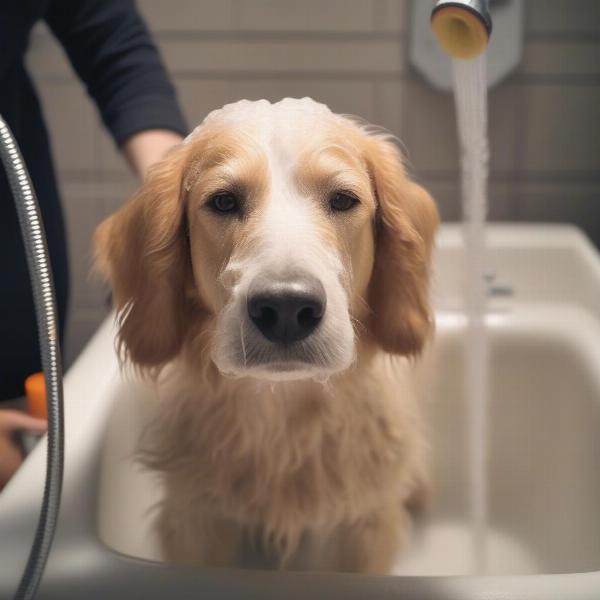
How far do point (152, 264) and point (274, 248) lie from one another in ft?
0.60

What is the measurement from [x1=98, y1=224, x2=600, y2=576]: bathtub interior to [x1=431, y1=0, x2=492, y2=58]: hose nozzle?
55cm

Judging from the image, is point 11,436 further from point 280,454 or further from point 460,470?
point 460,470

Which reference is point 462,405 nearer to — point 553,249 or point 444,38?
point 553,249

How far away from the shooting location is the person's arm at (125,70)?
89 centimetres

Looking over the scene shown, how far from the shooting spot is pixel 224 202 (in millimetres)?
643

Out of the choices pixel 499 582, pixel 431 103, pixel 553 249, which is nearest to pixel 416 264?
pixel 499 582

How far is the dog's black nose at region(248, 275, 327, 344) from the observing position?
0.53 m

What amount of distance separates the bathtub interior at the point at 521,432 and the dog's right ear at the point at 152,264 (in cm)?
42

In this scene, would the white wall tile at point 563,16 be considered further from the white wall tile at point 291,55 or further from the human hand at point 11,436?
the human hand at point 11,436

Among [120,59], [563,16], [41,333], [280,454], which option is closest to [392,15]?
[563,16]

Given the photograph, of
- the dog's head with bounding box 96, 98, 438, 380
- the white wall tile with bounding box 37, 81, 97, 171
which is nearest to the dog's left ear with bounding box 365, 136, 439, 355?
the dog's head with bounding box 96, 98, 438, 380

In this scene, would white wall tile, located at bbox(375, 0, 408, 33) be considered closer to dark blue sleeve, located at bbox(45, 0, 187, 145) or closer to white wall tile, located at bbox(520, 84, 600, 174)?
white wall tile, located at bbox(520, 84, 600, 174)

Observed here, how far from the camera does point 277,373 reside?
1.88 ft

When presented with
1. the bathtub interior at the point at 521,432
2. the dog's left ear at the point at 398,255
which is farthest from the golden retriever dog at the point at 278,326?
the bathtub interior at the point at 521,432
